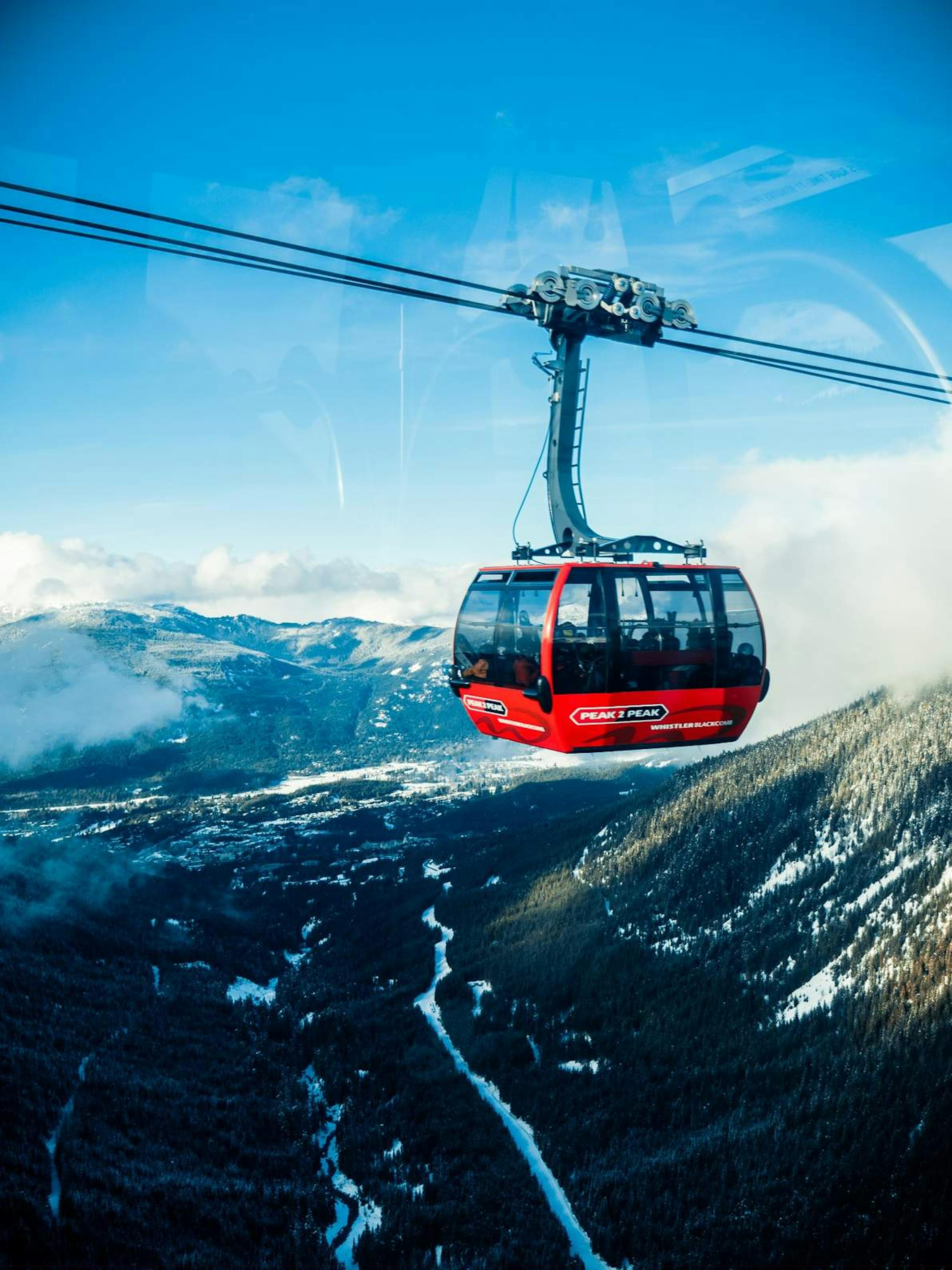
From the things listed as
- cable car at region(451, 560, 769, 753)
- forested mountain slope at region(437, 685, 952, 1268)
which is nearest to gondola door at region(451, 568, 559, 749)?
cable car at region(451, 560, 769, 753)

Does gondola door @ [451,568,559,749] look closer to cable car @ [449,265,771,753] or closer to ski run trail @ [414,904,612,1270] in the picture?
cable car @ [449,265,771,753]

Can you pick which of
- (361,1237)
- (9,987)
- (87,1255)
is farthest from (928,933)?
(9,987)

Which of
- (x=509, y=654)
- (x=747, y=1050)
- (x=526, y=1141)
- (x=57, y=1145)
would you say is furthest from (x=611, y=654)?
(x=747, y=1050)

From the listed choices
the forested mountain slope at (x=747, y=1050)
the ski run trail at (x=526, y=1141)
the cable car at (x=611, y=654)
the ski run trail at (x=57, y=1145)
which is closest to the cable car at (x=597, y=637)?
the cable car at (x=611, y=654)

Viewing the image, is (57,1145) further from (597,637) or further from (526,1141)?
(597,637)

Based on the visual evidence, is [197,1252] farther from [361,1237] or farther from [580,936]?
[580,936]

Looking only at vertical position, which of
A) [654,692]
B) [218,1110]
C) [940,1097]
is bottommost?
[218,1110]
